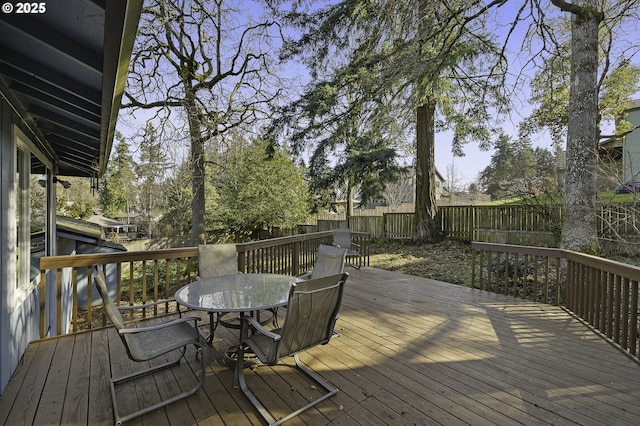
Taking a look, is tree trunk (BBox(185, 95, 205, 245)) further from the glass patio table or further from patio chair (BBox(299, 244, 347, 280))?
the glass patio table

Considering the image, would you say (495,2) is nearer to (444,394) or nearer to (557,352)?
(557,352)

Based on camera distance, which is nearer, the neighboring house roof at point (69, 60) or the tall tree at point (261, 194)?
the neighboring house roof at point (69, 60)

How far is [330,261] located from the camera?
3.75 m

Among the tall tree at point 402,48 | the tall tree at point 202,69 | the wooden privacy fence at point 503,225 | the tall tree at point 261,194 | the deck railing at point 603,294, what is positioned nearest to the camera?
the deck railing at point 603,294

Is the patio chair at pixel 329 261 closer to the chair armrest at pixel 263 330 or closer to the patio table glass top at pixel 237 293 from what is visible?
the patio table glass top at pixel 237 293

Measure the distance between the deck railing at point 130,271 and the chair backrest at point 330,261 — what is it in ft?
4.19

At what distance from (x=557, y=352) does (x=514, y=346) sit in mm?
363

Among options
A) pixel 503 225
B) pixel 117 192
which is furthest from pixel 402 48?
pixel 117 192

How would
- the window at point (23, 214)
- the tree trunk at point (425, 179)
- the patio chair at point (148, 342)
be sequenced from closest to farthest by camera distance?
the patio chair at point (148, 342) → the window at point (23, 214) → the tree trunk at point (425, 179)

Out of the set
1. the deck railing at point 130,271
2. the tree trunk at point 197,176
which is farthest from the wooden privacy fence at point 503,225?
the tree trunk at point 197,176

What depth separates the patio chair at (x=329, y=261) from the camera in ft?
11.8

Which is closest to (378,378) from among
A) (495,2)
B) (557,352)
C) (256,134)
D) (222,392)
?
(222,392)

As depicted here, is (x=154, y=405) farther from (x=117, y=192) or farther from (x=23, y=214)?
(x=117, y=192)

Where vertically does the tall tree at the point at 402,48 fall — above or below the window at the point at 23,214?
above
